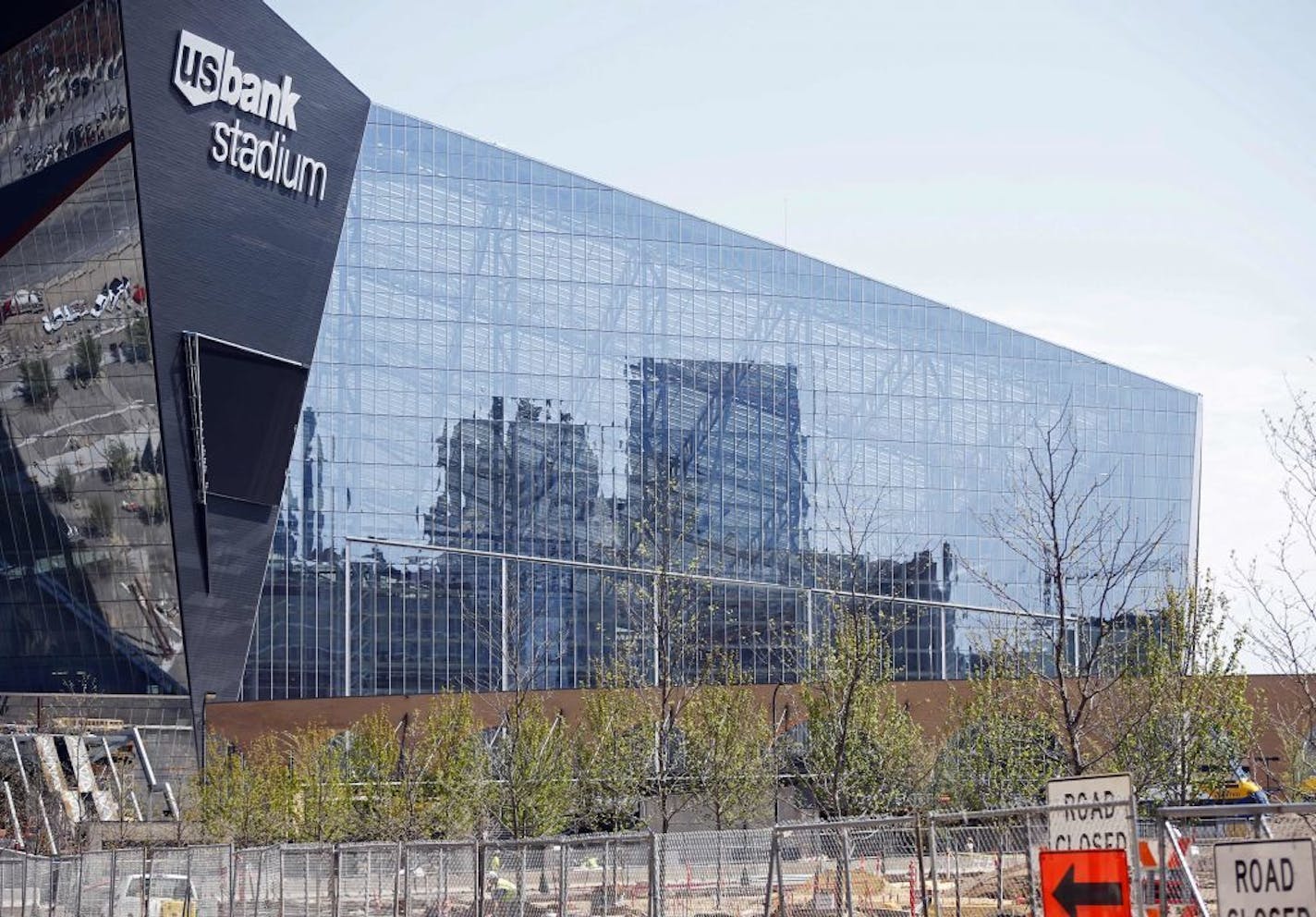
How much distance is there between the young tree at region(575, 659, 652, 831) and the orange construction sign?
41044 millimetres

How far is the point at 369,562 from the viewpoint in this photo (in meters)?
81.6

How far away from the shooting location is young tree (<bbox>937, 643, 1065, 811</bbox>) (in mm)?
39000

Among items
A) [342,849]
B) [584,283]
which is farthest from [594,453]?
[342,849]

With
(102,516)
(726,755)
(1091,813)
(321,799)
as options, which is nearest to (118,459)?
(102,516)

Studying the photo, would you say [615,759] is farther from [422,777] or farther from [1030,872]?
[1030,872]

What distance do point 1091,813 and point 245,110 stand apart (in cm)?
6599

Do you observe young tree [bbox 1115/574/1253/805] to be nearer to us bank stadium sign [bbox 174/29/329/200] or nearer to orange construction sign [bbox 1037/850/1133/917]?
orange construction sign [bbox 1037/850/1133/917]

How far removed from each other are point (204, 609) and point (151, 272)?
15796 millimetres

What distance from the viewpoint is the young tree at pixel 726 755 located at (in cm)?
5600

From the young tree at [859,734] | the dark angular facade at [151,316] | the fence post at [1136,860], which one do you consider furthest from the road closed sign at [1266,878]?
the dark angular facade at [151,316]

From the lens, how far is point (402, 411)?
82875mm

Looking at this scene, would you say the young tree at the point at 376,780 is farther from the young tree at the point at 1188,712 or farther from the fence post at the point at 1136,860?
the fence post at the point at 1136,860

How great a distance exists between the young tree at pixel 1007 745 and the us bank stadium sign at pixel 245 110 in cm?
4486

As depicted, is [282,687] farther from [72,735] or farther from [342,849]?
[342,849]
